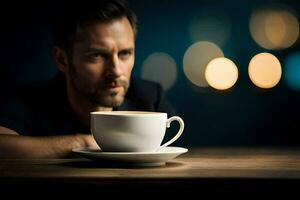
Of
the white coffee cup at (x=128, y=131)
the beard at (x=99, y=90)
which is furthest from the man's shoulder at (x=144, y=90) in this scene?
the white coffee cup at (x=128, y=131)

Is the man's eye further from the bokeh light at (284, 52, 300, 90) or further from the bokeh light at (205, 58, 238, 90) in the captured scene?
the bokeh light at (284, 52, 300, 90)

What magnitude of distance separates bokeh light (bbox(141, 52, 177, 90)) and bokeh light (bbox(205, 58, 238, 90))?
419mm

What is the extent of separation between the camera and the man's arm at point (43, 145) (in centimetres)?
148

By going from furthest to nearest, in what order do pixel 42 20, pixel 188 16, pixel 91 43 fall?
pixel 188 16 < pixel 42 20 < pixel 91 43

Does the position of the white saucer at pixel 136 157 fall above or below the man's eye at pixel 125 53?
below

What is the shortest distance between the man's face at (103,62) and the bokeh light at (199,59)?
4.56 ft

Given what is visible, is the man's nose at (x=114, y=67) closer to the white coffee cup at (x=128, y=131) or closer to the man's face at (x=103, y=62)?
the man's face at (x=103, y=62)

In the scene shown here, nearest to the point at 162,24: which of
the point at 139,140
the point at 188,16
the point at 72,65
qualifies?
the point at 188,16

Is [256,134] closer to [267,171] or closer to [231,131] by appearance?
[231,131]

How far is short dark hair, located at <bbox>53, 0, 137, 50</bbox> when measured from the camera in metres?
2.39

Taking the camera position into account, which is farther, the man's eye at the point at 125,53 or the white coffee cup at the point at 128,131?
the man's eye at the point at 125,53

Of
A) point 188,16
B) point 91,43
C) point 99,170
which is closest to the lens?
point 99,170
